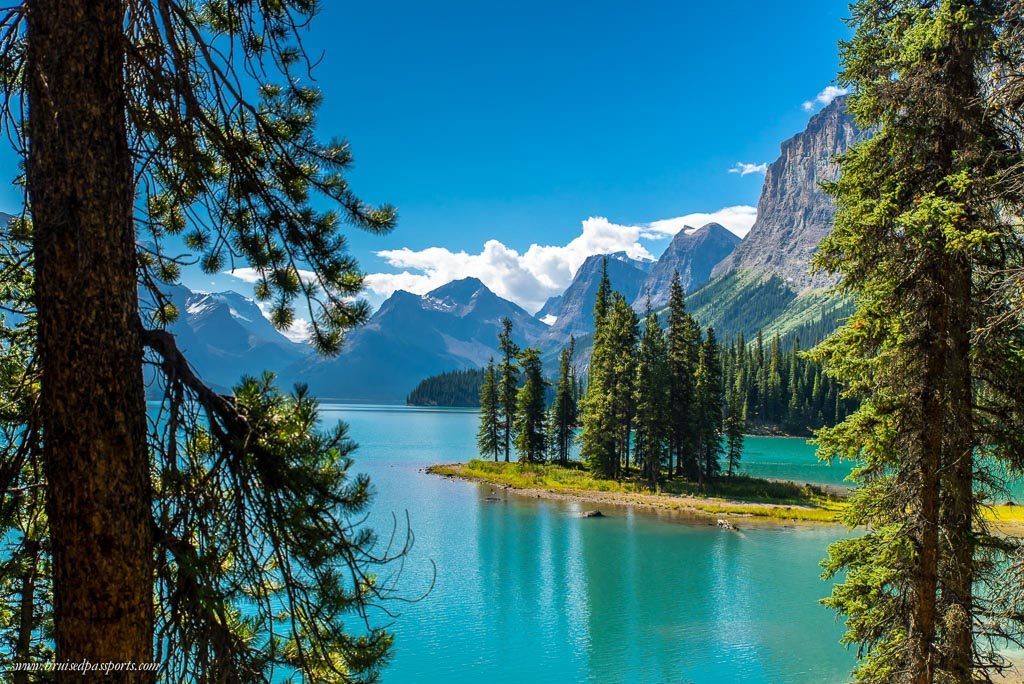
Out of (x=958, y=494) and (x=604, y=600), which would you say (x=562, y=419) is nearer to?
(x=604, y=600)

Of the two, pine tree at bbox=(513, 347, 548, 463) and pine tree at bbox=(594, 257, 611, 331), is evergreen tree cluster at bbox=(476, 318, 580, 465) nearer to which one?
pine tree at bbox=(513, 347, 548, 463)

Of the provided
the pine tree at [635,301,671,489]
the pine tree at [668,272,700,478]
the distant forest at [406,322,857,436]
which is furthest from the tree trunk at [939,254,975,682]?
the distant forest at [406,322,857,436]

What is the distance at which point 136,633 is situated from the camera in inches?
127

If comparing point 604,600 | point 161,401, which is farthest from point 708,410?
point 161,401

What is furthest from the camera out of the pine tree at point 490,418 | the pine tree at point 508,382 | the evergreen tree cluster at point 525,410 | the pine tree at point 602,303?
the pine tree at point 490,418

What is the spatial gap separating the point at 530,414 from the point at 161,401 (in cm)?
5686

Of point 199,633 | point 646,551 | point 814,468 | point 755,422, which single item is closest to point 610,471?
point 646,551

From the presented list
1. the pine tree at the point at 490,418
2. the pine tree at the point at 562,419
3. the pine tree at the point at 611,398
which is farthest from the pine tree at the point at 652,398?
the pine tree at the point at 490,418

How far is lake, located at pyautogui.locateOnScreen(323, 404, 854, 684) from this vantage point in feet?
66.0

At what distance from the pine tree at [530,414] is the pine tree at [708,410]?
15530 millimetres

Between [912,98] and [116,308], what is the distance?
10.8 meters

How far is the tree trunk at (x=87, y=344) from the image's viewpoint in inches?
123

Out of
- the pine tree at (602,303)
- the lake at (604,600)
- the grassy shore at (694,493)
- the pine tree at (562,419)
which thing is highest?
the pine tree at (602,303)

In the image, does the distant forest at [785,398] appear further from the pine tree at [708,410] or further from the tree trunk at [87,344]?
the tree trunk at [87,344]
